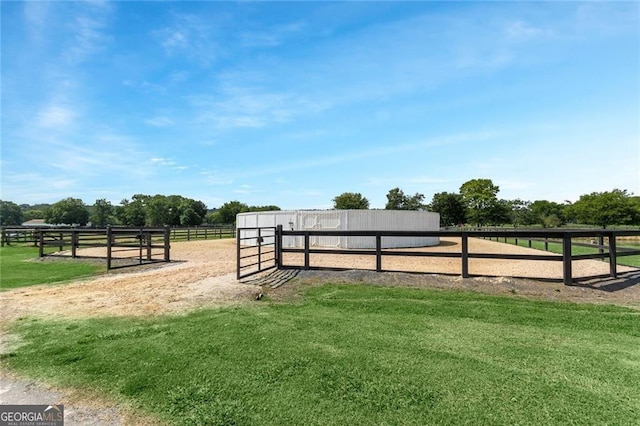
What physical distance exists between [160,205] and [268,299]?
82.3 meters

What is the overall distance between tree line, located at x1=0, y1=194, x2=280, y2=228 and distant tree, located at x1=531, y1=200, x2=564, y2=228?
66150mm

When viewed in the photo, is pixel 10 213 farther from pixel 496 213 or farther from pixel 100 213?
pixel 496 213

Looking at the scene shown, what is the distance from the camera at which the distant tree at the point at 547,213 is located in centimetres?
6145

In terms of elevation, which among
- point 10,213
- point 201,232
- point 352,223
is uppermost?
point 10,213

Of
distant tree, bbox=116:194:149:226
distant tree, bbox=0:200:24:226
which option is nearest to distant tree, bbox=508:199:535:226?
distant tree, bbox=116:194:149:226

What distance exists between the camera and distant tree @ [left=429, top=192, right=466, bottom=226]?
192 feet

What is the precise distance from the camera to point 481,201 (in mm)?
55312

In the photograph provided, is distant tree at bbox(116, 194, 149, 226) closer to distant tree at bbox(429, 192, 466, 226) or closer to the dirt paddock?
distant tree at bbox(429, 192, 466, 226)

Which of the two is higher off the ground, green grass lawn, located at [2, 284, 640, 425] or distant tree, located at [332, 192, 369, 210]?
distant tree, located at [332, 192, 369, 210]

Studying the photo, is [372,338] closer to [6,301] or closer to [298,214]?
[6,301]

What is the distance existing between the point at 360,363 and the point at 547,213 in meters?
84.1

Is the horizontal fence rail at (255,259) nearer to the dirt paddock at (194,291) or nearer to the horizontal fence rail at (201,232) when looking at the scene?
the dirt paddock at (194,291)

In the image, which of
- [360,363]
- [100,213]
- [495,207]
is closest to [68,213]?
[100,213]

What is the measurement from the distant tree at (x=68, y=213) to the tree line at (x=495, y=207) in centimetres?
6675
